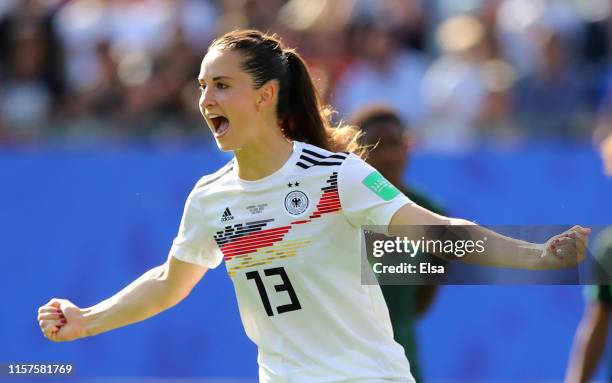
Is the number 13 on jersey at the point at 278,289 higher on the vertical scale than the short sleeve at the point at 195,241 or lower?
lower

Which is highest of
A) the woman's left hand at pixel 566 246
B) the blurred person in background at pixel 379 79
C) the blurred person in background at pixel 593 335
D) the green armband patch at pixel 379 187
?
the blurred person in background at pixel 379 79

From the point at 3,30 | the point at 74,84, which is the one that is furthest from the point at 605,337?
the point at 3,30

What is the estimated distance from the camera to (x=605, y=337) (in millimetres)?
7012

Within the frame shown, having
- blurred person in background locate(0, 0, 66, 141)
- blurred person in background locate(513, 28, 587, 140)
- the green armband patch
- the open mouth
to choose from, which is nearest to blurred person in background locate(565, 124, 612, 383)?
the green armband patch

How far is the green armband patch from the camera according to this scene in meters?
5.08

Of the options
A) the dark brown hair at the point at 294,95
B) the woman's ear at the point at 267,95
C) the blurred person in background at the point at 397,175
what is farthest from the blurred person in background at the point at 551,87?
the woman's ear at the point at 267,95

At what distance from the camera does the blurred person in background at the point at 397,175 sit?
22.8 feet

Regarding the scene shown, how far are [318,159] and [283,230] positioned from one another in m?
0.31

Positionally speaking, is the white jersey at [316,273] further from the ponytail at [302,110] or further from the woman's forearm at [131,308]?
the woman's forearm at [131,308]

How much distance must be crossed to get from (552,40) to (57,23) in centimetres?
444

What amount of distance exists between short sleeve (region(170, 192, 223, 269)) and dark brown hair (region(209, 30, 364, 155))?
1.60 ft

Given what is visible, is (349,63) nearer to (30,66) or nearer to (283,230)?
(30,66)

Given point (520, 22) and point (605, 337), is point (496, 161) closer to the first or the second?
point (520, 22)

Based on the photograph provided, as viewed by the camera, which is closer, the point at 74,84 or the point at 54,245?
the point at 54,245
